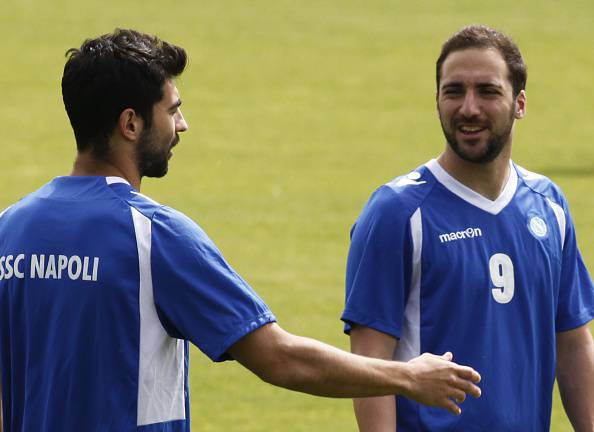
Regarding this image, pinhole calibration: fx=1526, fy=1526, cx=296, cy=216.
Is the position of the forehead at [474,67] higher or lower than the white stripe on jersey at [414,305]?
higher

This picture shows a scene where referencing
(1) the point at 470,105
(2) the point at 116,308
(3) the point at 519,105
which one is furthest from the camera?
(3) the point at 519,105

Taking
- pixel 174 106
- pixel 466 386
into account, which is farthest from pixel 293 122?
pixel 466 386

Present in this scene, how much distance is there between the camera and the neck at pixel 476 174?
17.5 ft

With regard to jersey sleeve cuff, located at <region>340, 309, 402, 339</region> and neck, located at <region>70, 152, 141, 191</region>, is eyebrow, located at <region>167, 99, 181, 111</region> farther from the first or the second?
jersey sleeve cuff, located at <region>340, 309, 402, 339</region>

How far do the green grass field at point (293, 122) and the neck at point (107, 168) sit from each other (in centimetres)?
579

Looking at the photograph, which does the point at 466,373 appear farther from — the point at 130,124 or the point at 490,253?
the point at 130,124

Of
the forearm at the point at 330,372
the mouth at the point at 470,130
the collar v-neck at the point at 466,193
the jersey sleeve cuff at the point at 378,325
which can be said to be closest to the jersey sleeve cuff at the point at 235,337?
the forearm at the point at 330,372

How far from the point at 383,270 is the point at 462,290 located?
273 mm

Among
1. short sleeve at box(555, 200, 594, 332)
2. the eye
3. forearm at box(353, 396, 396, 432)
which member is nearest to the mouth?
the eye

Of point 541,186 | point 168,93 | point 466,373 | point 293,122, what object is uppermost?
point 293,122

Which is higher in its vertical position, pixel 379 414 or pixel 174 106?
pixel 174 106

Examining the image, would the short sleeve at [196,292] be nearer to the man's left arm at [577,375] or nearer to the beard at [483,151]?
the beard at [483,151]

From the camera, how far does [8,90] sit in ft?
110

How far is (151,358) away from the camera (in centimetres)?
441
